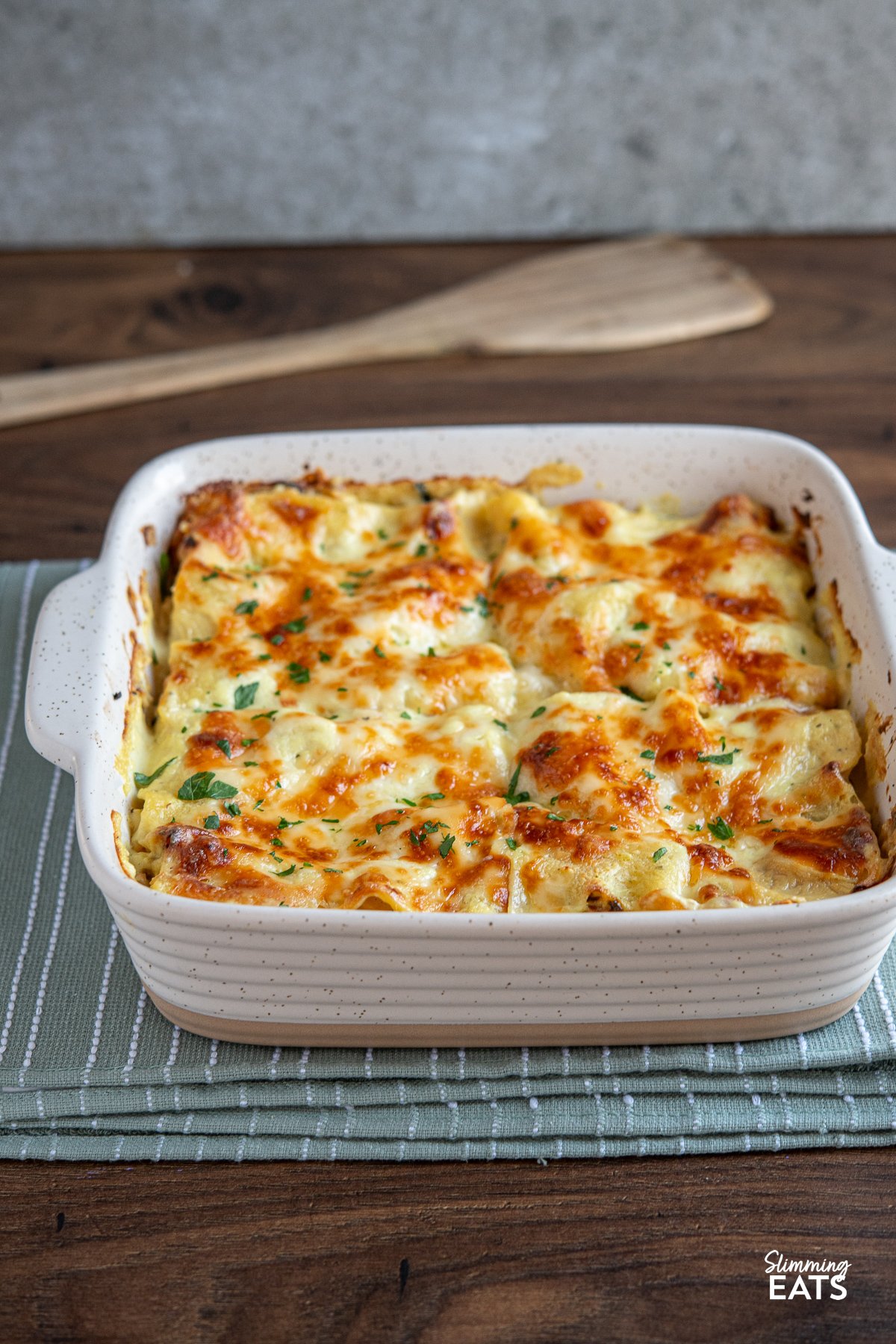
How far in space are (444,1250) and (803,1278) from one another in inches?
17.6

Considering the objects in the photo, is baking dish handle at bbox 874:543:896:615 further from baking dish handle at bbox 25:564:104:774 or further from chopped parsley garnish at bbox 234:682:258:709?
baking dish handle at bbox 25:564:104:774

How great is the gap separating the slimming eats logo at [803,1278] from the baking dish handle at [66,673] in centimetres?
116

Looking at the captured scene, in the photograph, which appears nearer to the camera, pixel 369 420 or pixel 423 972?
pixel 423 972

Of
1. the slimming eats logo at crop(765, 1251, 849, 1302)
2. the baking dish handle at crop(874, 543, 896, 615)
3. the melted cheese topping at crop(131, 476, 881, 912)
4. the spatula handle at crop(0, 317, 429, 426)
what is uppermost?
the baking dish handle at crop(874, 543, 896, 615)

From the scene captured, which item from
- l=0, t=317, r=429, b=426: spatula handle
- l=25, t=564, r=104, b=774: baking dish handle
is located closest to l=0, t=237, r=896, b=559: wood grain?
l=0, t=317, r=429, b=426: spatula handle

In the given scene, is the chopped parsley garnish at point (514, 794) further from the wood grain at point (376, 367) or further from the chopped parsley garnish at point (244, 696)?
the wood grain at point (376, 367)

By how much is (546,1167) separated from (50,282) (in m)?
3.25

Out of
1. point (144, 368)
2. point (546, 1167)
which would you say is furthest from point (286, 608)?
point (144, 368)

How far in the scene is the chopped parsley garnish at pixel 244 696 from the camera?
2199 mm

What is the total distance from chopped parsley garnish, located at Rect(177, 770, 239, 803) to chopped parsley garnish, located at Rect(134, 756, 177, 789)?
0.22 ft

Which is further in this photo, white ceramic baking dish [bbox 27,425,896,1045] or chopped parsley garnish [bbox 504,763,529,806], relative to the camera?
chopped parsley garnish [bbox 504,763,529,806]

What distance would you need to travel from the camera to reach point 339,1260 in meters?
1.69

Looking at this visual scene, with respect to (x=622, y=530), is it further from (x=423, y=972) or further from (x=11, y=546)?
(x=11, y=546)

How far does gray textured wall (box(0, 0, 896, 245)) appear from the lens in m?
4.02
